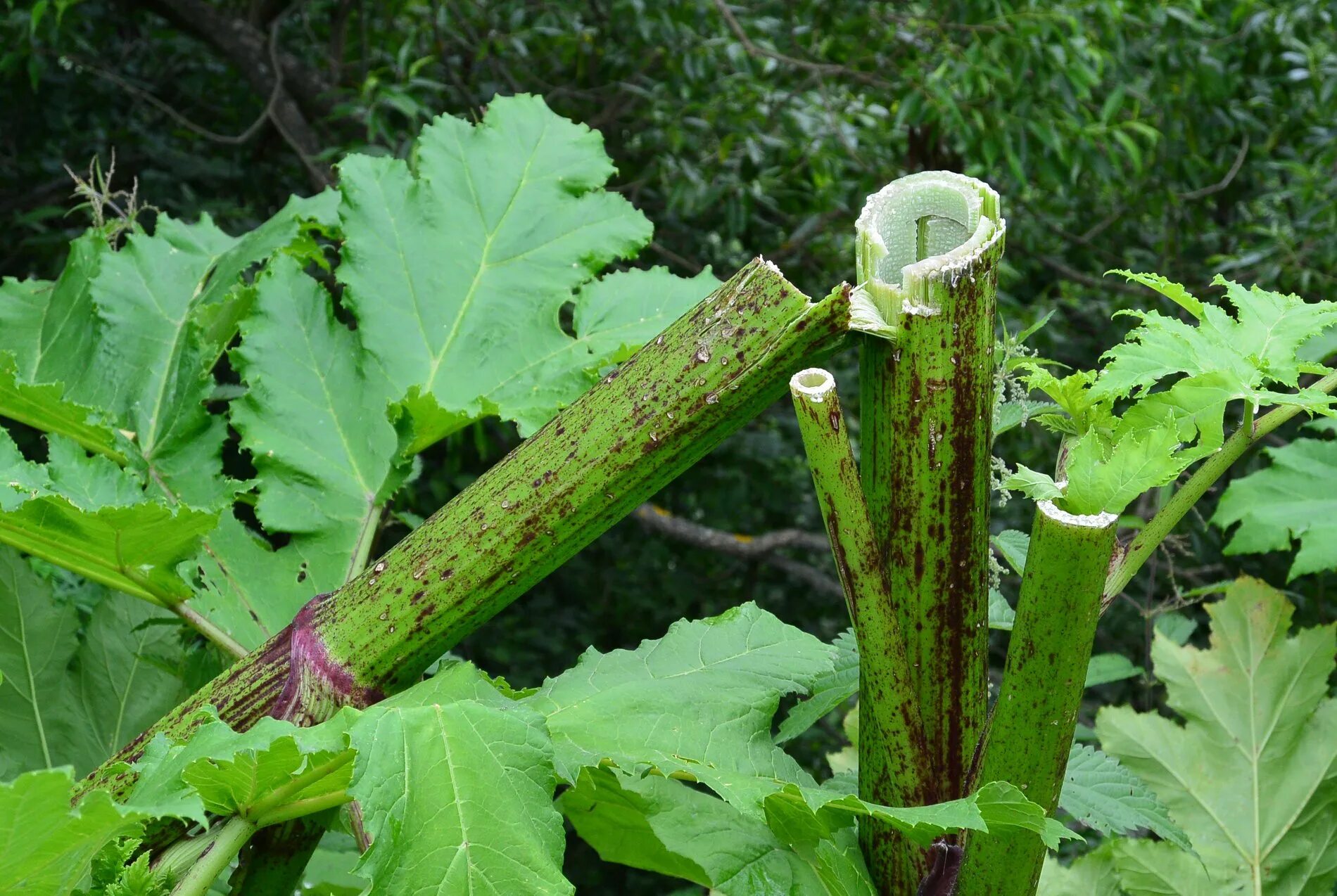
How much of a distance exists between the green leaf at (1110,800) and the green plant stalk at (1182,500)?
0.19 meters

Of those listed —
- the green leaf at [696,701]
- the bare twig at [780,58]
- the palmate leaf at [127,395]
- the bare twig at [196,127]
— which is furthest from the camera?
the bare twig at [196,127]

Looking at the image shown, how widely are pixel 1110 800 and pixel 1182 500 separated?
→ 23 cm

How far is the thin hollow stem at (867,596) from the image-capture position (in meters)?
0.56

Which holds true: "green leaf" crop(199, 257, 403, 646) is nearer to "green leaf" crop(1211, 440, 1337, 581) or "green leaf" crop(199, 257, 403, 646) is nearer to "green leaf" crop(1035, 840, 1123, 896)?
"green leaf" crop(1035, 840, 1123, 896)

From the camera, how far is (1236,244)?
2.96m

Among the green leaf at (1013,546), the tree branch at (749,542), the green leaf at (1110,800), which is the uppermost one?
the green leaf at (1013,546)

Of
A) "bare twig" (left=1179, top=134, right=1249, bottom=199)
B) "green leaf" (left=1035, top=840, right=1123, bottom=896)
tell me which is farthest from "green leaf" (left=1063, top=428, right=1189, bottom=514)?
"bare twig" (left=1179, top=134, right=1249, bottom=199)

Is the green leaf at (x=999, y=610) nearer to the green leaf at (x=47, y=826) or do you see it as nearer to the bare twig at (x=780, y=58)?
the green leaf at (x=47, y=826)

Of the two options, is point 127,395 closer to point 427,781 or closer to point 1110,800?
point 427,781

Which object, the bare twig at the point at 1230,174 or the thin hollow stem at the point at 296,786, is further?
the bare twig at the point at 1230,174

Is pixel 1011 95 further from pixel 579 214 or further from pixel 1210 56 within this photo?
pixel 579 214

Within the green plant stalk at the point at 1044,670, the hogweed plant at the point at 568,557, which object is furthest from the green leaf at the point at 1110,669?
the green plant stalk at the point at 1044,670

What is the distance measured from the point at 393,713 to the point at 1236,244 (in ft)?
9.69

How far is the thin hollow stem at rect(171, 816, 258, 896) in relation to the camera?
0.61m
